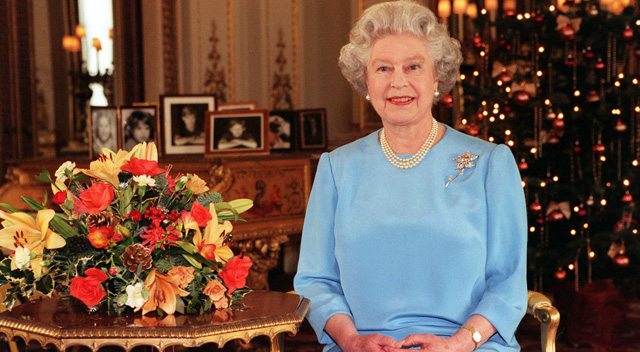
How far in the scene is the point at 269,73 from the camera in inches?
296

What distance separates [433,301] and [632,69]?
5223mm

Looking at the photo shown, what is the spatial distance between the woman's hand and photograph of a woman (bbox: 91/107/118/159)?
11.8 ft

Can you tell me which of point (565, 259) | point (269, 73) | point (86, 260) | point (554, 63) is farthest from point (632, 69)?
point (86, 260)

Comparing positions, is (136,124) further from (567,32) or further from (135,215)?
(135,215)

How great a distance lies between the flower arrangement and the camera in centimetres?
195

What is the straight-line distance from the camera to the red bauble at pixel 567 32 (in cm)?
512

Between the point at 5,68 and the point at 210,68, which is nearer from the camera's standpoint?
the point at 5,68

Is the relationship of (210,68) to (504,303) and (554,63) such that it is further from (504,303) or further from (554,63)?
(504,303)

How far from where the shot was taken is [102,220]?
1976 mm

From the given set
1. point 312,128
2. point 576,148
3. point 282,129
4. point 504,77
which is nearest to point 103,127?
point 282,129

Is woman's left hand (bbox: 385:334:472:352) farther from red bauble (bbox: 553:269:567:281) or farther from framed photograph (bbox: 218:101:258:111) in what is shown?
framed photograph (bbox: 218:101:258:111)

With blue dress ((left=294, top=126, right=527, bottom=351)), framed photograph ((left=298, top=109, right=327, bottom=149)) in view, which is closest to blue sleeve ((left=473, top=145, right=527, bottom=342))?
blue dress ((left=294, top=126, right=527, bottom=351))

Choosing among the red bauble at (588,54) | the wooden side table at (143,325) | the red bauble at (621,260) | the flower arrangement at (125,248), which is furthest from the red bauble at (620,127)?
the flower arrangement at (125,248)

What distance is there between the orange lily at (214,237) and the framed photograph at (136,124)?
3.43 metres
